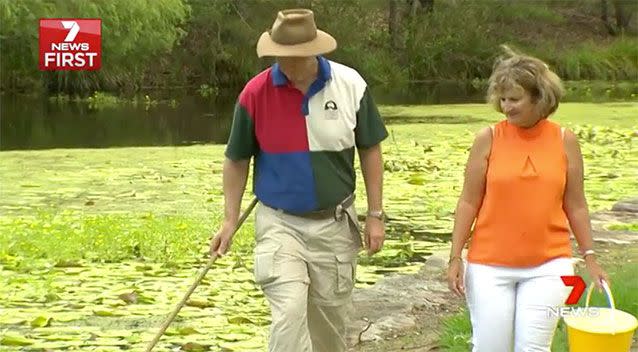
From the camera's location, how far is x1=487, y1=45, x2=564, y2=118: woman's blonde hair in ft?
12.2

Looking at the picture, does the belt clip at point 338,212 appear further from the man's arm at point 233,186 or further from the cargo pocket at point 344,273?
the man's arm at point 233,186

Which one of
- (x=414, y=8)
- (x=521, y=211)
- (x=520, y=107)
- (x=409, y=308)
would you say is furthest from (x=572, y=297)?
(x=414, y=8)

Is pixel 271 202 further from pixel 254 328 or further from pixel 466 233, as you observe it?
pixel 254 328

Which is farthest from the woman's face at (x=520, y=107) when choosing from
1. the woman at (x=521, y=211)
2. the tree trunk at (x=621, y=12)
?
the tree trunk at (x=621, y=12)

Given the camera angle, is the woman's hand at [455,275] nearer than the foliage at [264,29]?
Yes

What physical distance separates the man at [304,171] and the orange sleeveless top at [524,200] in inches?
26.8

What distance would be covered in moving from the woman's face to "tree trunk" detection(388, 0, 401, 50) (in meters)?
32.2

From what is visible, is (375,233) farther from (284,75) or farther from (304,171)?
(284,75)

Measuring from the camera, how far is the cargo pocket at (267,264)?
4215 mm

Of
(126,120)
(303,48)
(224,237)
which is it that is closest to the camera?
(303,48)

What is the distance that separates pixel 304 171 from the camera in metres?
4.23

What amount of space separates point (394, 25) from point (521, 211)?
33.0m

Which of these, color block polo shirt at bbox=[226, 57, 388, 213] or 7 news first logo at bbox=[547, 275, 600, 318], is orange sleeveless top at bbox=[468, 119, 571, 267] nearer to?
7 news first logo at bbox=[547, 275, 600, 318]

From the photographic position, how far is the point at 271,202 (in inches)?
169
